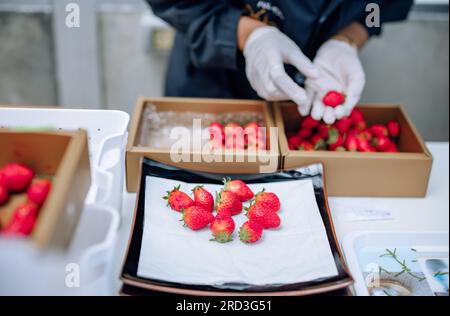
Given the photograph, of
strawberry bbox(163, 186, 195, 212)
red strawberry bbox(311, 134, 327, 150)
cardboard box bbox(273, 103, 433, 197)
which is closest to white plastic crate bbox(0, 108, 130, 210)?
strawberry bbox(163, 186, 195, 212)

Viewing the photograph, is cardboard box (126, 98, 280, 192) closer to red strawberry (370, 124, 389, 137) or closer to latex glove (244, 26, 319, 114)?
latex glove (244, 26, 319, 114)

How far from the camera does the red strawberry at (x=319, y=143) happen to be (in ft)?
4.11

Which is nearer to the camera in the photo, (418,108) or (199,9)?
(199,9)

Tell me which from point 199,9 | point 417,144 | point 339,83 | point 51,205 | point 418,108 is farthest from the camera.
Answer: point 418,108

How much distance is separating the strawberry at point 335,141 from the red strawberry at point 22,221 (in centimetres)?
74

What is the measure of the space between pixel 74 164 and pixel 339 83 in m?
0.84

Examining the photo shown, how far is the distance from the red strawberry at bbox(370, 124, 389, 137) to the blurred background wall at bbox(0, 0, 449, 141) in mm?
992

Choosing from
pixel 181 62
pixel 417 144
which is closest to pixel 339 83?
pixel 417 144

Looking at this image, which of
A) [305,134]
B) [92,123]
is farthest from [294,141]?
[92,123]

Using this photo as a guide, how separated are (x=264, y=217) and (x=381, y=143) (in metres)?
0.44

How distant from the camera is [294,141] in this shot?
129 centimetres

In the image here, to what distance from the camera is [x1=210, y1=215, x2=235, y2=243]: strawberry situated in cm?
93
